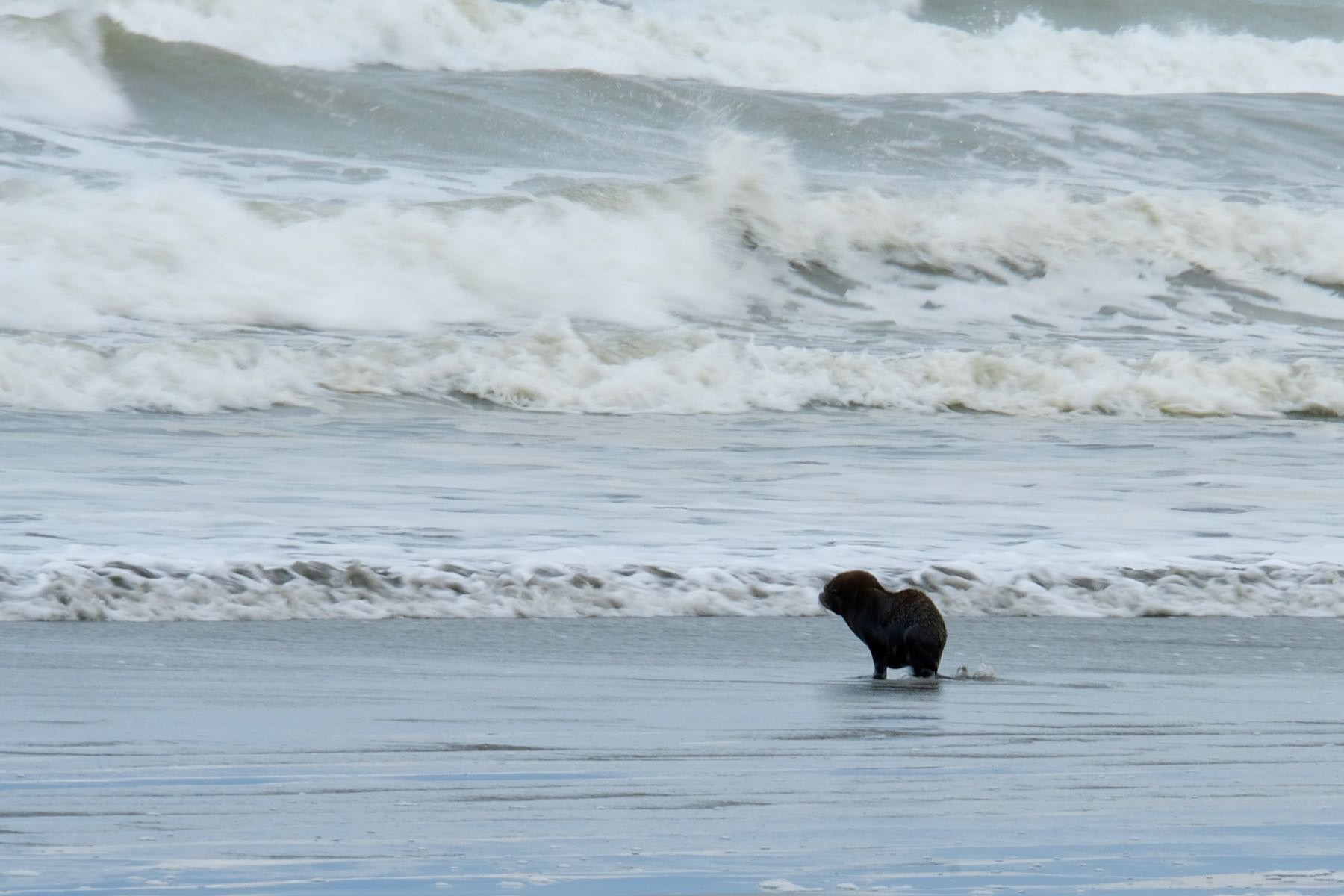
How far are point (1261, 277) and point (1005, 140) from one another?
3940 mm

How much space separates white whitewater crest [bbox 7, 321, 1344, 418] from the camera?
33.7 ft

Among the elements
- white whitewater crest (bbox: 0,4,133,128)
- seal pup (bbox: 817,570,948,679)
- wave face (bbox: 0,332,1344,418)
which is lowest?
wave face (bbox: 0,332,1344,418)

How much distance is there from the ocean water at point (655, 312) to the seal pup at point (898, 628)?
2.62 ft

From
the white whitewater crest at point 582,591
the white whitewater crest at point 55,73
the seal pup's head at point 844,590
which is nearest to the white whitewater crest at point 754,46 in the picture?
the white whitewater crest at point 55,73

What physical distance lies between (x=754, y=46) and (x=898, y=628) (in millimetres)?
19568

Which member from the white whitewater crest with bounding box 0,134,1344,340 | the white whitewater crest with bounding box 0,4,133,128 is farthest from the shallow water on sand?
the white whitewater crest with bounding box 0,4,133,128

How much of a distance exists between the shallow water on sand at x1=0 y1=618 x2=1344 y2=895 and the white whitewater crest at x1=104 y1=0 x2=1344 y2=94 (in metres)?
16.7

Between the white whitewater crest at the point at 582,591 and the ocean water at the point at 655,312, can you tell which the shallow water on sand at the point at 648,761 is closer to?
the white whitewater crest at the point at 582,591

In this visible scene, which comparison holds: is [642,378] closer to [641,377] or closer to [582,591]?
[641,377]

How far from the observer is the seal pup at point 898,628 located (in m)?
4.81

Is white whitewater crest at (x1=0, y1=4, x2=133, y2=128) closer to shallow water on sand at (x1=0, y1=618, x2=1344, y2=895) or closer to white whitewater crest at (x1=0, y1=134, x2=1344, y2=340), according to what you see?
white whitewater crest at (x1=0, y1=134, x2=1344, y2=340)

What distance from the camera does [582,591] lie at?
5.64m

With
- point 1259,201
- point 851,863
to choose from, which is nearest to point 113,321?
point 851,863

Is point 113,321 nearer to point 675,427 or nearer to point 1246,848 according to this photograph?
point 675,427
